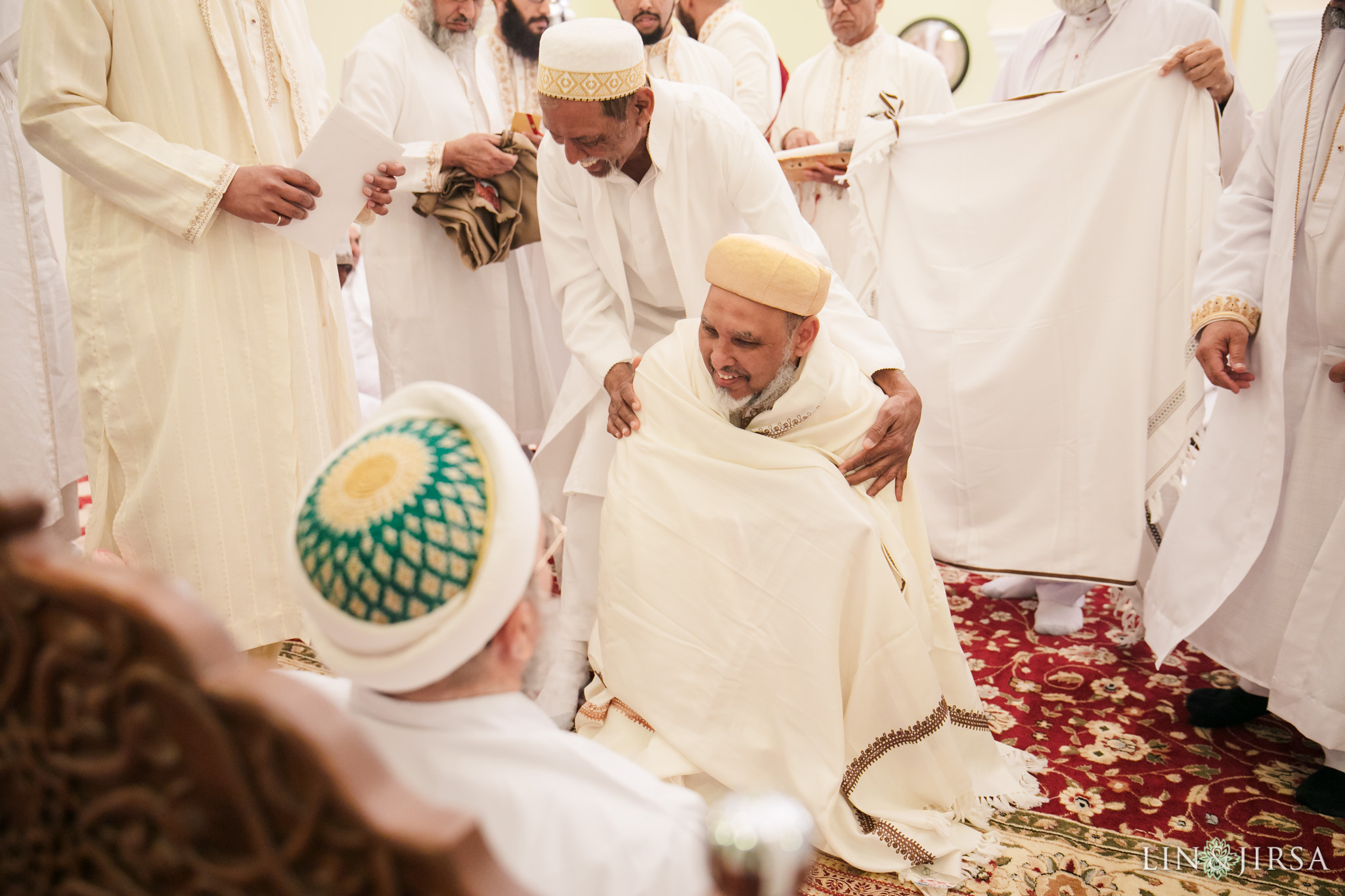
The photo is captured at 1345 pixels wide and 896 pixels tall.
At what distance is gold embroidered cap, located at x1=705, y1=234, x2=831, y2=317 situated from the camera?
2.18 m

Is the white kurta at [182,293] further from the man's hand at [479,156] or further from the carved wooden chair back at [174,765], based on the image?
the carved wooden chair back at [174,765]

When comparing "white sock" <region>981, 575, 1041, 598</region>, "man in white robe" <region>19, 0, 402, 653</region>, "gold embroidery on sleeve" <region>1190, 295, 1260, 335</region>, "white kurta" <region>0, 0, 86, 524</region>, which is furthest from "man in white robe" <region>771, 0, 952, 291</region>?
"white kurta" <region>0, 0, 86, 524</region>

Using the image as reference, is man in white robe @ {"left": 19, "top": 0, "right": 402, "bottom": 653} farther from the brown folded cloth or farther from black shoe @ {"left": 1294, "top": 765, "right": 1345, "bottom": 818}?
black shoe @ {"left": 1294, "top": 765, "right": 1345, "bottom": 818}

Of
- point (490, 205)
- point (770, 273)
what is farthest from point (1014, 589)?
point (490, 205)

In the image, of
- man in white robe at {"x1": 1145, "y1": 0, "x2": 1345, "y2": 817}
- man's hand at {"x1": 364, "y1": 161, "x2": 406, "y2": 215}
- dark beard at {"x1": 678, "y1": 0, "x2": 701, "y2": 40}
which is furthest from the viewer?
dark beard at {"x1": 678, "y1": 0, "x2": 701, "y2": 40}

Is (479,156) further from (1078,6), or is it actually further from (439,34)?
(1078,6)

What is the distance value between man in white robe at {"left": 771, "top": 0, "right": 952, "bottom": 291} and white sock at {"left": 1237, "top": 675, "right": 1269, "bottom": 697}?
7.08 ft

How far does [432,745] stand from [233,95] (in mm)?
2176

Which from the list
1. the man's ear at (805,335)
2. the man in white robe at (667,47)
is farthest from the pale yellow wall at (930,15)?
the man's ear at (805,335)

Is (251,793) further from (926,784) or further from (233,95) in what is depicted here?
(233,95)

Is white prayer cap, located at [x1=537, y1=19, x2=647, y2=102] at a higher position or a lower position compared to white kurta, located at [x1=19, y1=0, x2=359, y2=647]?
higher

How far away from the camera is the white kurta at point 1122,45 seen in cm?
321

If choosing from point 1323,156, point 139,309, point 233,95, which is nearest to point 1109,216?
point 1323,156

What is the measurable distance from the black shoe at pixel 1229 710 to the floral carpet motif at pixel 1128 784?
0.09 feet
